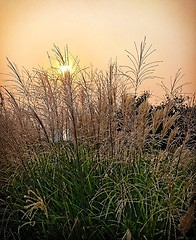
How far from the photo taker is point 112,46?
12.2ft

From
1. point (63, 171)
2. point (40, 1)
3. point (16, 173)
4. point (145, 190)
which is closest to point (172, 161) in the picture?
point (145, 190)

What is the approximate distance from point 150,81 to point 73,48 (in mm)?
744

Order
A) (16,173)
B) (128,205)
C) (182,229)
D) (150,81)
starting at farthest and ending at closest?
(150,81), (16,173), (128,205), (182,229)

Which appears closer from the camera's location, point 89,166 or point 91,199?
point 91,199

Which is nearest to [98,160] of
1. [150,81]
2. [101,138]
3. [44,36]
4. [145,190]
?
[101,138]

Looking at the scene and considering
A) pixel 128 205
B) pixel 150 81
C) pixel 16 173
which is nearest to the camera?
pixel 128 205

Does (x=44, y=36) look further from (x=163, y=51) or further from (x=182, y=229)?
(x=182, y=229)

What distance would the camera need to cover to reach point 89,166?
1.05 meters

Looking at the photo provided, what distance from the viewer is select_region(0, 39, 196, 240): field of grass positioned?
3.04 ft

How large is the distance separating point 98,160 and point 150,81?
8.38ft

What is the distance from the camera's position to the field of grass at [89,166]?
36.4 inches

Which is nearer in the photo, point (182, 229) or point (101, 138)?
point (182, 229)

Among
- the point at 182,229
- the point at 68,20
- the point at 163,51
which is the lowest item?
the point at 182,229

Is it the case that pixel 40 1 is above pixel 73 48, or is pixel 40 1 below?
above
